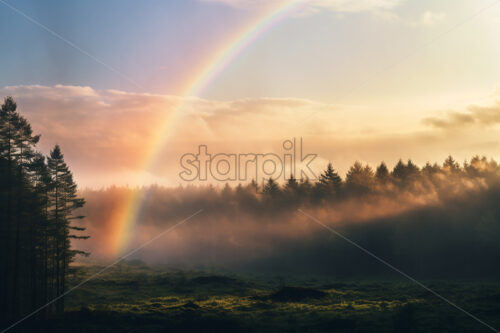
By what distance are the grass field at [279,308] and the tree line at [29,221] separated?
344 cm

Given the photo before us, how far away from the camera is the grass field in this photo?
44062 mm

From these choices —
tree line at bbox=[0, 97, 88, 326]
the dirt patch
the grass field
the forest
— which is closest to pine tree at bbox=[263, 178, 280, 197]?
the forest

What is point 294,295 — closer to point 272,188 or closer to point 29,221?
point 29,221

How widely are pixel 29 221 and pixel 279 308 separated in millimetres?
30911

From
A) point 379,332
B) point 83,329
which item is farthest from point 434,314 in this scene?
point 83,329

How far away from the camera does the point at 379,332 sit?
4047 cm

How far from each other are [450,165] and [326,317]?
77.6 meters

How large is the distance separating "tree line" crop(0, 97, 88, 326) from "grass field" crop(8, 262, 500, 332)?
344 centimetres

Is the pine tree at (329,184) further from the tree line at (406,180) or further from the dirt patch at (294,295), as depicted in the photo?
the dirt patch at (294,295)

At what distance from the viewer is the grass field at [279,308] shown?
145 ft

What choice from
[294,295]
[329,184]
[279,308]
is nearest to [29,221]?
[279,308]

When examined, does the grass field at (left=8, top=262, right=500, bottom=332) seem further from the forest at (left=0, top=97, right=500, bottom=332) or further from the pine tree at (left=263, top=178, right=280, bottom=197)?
the pine tree at (left=263, top=178, right=280, bottom=197)

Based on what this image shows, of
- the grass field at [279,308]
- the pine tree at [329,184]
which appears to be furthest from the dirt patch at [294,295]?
the pine tree at [329,184]

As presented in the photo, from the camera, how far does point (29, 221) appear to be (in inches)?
1876
